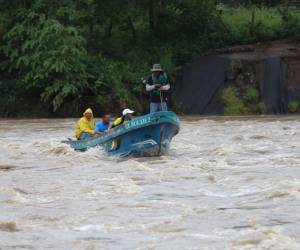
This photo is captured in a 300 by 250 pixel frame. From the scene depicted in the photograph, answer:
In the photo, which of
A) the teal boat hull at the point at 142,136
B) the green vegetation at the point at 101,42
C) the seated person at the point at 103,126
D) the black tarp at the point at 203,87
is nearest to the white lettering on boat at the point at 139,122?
the teal boat hull at the point at 142,136

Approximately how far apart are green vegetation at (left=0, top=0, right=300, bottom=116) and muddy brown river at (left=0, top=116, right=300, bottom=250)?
13.0 metres

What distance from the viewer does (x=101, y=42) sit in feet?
124

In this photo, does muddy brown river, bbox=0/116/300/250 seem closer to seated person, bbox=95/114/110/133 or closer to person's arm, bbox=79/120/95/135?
person's arm, bbox=79/120/95/135

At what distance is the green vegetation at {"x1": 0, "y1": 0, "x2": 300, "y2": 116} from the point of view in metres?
33.2

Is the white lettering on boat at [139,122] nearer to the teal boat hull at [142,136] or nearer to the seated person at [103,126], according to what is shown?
the teal boat hull at [142,136]

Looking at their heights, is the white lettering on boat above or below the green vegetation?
below

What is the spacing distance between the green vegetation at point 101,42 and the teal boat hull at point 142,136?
1523cm

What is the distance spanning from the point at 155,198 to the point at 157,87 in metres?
8.03

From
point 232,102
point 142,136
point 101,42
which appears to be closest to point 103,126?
point 142,136

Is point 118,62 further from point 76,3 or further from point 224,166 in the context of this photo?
point 224,166

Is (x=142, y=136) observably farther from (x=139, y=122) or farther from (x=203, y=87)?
(x=203, y=87)

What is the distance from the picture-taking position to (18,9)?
34.8 metres

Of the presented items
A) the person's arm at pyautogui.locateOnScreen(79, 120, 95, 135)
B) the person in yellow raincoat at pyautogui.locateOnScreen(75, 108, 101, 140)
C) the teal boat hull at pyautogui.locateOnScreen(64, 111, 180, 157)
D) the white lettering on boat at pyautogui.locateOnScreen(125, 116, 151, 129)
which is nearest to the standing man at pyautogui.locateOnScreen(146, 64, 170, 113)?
the person in yellow raincoat at pyautogui.locateOnScreen(75, 108, 101, 140)

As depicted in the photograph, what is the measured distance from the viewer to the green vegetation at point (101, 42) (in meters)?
33.2
